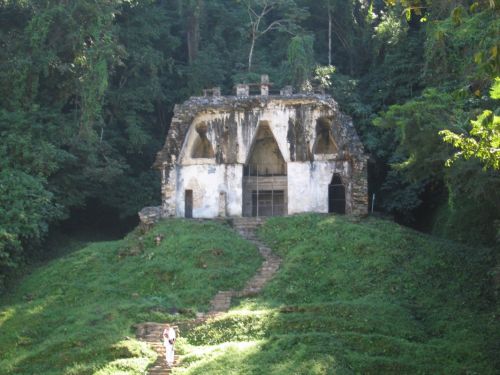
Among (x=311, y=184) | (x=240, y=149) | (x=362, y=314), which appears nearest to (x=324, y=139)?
(x=311, y=184)

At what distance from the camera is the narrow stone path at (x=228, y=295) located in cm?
1908

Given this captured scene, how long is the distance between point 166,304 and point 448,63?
14.9 metres

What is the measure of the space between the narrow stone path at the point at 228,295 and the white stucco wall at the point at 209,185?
1.59 m

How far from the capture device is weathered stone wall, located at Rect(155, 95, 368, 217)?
31.5 m

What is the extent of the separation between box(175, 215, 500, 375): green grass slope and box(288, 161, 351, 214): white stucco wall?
12.6 ft

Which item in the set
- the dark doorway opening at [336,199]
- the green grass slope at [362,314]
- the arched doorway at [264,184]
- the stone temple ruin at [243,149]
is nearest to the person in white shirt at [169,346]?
the green grass slope at [362,314]

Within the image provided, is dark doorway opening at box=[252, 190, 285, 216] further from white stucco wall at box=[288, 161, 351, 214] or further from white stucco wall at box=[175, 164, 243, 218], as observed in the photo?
white stucco wall at box=[288, 161, 351, 214]

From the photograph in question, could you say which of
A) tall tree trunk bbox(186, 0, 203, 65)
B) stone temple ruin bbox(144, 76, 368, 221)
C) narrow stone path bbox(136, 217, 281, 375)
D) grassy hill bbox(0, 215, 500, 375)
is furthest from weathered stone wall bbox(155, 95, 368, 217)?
tall tree trunk bbox(186, 0, 203, 65)

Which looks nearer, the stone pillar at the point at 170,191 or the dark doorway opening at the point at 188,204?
the stone pillar at the point at 170,191

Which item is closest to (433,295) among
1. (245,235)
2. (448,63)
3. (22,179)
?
(245,235)

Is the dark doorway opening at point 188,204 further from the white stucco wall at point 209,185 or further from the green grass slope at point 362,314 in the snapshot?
the green grass slope at point 362,314

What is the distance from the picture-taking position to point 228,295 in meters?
23.3

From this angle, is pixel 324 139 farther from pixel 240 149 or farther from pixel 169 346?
pixel 169 346

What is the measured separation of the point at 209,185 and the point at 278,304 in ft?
36.1
